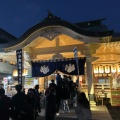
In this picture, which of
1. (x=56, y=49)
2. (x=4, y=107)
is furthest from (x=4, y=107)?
(x=56, y=49)

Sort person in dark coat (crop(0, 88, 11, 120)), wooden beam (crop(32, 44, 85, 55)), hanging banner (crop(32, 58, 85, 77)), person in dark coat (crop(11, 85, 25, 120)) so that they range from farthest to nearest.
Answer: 1. wooden beam (crop(32, 44, 85, 55))
2. hanging banner (crop(32, 58, 85, 77))
3. person in dark coat (crop(11, 85, 25, 120))
4. person in dark coat (crop(0, 88, 11, 120))

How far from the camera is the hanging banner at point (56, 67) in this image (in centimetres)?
1409

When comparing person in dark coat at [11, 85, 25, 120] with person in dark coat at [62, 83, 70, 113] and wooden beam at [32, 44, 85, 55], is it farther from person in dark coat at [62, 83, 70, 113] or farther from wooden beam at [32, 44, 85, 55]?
wooden beam at [32, 44, 85, 55]

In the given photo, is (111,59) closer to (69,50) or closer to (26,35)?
(69,50)

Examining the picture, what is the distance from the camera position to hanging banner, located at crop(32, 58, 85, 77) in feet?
46.2

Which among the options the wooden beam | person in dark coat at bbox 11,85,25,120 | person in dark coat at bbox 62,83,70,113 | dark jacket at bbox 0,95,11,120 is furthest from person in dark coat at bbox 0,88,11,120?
the wooden beam

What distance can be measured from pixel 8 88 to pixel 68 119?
7.60 meters

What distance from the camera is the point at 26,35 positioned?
14258 millimetres

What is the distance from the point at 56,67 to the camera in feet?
47.9

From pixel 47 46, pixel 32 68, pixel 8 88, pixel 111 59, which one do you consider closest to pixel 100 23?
pixel 111 59

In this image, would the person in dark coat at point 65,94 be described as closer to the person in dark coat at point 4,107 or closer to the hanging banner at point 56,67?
the hanging banner at point 56,67

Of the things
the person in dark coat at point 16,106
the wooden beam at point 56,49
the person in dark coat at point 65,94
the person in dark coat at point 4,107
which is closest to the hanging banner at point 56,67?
the wooden beam at point 56,49

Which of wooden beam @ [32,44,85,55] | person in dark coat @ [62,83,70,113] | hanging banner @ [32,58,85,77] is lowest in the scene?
person in dark coat @ [62,83,70,113]

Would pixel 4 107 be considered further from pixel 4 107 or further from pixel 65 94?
pixel 65 94
